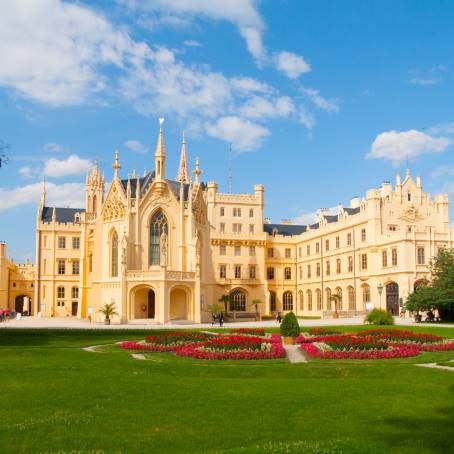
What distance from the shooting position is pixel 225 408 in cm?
1293

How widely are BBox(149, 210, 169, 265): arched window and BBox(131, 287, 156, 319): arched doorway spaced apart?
3256mm

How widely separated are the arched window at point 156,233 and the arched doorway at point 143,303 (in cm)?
326

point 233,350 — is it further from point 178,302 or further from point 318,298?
point 318,298

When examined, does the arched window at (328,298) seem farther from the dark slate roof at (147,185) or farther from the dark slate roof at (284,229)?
the dark slate roof at (147,185)

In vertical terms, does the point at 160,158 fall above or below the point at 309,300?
above

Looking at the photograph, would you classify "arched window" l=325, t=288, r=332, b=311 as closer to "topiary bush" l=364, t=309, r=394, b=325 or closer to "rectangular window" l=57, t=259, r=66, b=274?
"topiary bush" l=364, t=309, r=394, b=325

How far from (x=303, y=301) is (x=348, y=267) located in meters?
15.1

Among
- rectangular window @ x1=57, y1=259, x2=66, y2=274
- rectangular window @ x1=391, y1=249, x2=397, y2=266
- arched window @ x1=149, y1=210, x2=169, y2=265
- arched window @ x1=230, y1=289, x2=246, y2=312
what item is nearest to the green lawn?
arched window @ x1=149, y1=210, x2=169, y2=265

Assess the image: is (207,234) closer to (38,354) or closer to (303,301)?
(303,301)

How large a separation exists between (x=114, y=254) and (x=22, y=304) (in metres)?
50.9

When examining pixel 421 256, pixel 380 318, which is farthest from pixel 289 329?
pixel 421 256

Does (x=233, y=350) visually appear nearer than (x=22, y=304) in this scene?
Yes

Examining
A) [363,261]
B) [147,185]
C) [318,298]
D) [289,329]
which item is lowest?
[289,329]

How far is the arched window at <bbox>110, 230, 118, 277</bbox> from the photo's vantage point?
64625 millimetres
